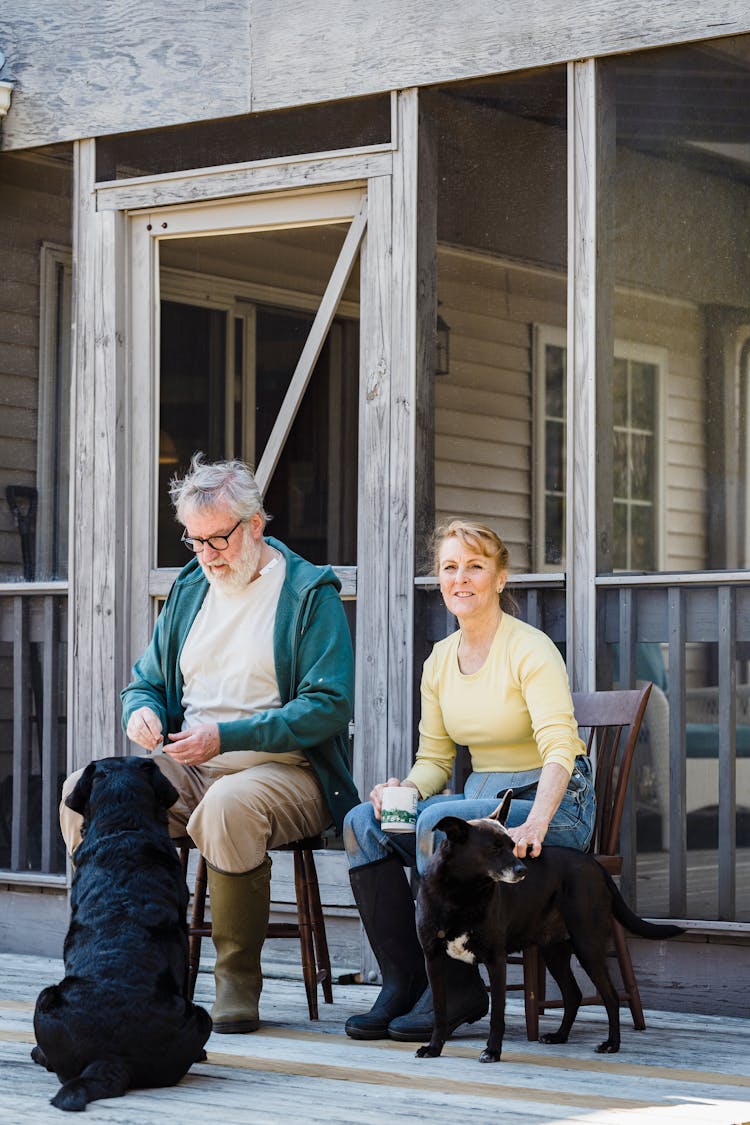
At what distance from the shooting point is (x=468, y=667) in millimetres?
3904

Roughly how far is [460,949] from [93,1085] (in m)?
0.83

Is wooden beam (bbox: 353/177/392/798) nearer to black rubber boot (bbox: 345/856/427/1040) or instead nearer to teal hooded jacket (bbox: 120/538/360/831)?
teal hooded jacket (bbox: 120/538/360/831)

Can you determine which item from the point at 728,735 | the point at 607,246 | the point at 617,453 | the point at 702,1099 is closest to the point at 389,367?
the point at 607,246

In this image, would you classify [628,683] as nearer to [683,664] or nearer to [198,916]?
[683,664]

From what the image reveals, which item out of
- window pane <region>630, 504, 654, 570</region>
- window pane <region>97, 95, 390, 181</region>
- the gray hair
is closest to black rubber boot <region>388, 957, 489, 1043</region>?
the gray hair

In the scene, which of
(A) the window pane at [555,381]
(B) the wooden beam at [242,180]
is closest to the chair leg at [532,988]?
(A) the window pane at [555,381]

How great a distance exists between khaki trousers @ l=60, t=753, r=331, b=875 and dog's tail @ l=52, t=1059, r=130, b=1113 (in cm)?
74

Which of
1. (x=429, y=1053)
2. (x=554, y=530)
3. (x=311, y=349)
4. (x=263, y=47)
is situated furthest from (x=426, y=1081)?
(x=263, y=47)

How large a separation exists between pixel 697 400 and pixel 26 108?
97.9 inches

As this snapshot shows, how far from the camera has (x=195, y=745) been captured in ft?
12.5

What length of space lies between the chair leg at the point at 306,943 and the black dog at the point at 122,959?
693 millimetres

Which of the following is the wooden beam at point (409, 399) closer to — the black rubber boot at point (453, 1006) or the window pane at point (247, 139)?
the window pane at point (247, 139)

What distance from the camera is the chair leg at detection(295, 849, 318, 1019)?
3982mm

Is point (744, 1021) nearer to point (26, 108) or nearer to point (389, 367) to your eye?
point (389, 367)
